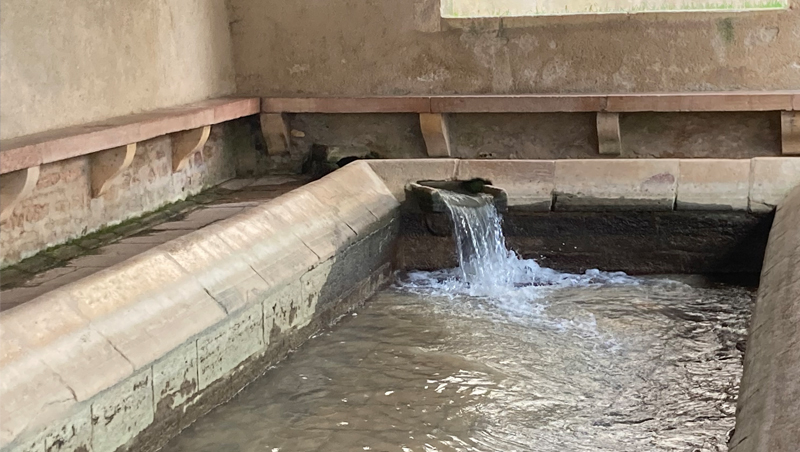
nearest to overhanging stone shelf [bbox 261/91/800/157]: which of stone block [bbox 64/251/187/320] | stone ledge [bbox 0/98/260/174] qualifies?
stone ledge [bbox 0/98/260/174]

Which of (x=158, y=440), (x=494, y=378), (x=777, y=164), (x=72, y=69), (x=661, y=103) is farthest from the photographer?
(x=661, y=103)

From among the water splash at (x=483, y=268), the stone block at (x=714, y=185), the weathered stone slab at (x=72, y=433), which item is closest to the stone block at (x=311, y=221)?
the water splash at (x=483, y=268)

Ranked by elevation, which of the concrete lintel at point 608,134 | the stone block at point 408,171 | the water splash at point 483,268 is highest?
the concrete lintel at point 608,134

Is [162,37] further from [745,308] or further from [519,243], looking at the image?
[745,308]

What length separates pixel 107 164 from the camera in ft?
15.6

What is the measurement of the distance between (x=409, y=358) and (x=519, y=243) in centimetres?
186

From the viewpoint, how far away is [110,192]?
16.3ft

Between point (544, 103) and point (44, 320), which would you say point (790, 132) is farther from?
point (44, 320)

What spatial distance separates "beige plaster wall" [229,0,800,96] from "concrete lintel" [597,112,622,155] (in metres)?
0.33

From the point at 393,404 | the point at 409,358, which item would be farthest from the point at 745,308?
the point at 393,404

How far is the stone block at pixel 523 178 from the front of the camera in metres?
5.77

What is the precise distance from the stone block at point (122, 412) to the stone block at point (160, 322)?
0.27ft

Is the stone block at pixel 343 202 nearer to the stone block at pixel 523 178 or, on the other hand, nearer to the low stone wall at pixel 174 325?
the low stone wall at pixel 174 325

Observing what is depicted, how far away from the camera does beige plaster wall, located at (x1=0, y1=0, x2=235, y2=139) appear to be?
4203 millimetres
